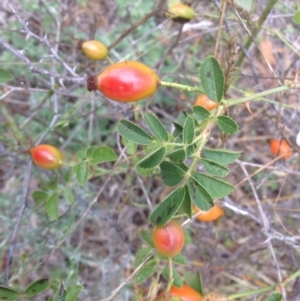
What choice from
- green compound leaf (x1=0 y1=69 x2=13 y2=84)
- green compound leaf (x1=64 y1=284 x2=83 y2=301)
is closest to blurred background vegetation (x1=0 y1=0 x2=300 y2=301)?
green compound leaf (x1=0 y1=69 x2=13 y2=84)

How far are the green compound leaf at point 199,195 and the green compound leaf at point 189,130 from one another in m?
0.10

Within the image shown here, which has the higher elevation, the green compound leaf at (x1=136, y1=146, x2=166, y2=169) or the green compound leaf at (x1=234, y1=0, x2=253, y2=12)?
the green compound leaf at (x1=234, y1=0, x2=253, y2=12)

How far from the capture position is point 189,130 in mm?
950

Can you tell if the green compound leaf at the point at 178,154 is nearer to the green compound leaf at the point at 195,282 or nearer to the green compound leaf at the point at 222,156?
the green compound leaf at the point at 222,156

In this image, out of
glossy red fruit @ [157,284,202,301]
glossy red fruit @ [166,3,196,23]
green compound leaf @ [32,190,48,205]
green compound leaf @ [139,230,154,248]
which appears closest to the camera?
glossy red fruit @ [157,284,202,301]

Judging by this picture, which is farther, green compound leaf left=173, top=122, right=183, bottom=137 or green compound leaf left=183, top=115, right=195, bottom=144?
green compound leaf left=173, top=122, right=183, bottom=137

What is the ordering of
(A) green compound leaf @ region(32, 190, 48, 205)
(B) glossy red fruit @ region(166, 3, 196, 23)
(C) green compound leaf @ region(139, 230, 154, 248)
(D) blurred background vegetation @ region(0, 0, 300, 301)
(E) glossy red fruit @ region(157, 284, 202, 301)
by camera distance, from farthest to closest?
(D) blurred background vegetation @ region(0, 0, 300, 301) → (A) green compound leaf @ region(32, 190, 48, 205) → (B) glossy red fruit @ region(166, 3, 196, 23) → (C) green compound leaf @ region(139, 230, 154, 248) → (E) glossy red fruit @ region(157, 284, 202, 301)

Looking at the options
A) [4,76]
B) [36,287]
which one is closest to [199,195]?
[36,287]

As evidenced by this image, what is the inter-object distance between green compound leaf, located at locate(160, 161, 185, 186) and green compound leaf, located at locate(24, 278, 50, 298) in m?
0.48

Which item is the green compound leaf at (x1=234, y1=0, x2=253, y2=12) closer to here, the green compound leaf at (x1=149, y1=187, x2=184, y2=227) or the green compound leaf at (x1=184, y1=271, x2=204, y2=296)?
the green compound leaf at (x1=149, y1=187, x2=184, y2=227)

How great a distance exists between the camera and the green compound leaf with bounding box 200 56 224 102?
1.00 m

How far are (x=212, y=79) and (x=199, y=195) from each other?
284 millimetres

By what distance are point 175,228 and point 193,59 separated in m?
1.42

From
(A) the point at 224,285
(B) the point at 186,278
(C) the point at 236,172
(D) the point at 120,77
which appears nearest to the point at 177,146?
(D) the point at 120,77
